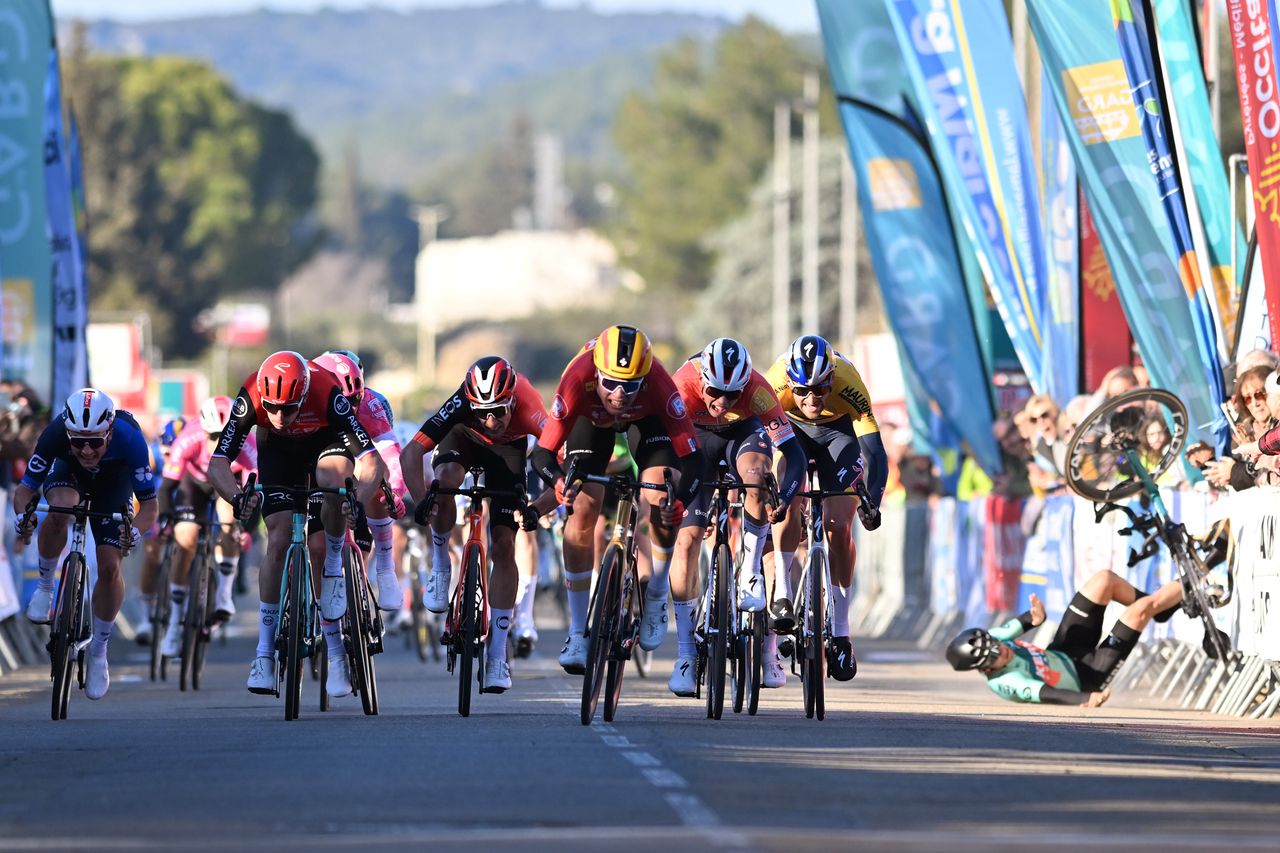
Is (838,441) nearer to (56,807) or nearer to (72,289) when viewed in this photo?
(56,807)

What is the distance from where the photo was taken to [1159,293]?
63.2 ft

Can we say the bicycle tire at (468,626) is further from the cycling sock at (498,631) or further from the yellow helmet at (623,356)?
the yellow helmet at (623,356)


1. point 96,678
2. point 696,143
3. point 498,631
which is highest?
point 696,143

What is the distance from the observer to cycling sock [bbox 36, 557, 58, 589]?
52.5ft

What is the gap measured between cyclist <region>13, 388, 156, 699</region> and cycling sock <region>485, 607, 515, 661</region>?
2.25 metres

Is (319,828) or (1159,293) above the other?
(1159,293)

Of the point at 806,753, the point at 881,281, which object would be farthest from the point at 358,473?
the point at 881,281

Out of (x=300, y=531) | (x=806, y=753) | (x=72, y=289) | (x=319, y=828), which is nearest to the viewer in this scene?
(x=319, y=828)

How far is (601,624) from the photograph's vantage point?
13.7 metres

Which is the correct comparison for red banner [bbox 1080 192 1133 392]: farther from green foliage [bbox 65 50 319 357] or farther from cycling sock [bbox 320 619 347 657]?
green foliage [bbox 65 50 319 357]

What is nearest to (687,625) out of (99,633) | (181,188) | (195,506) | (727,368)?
(727,368)

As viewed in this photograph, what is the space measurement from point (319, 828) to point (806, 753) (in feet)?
11.1

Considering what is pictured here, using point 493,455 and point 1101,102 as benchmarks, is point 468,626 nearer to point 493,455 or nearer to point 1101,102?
point 493,455

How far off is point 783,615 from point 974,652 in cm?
194
